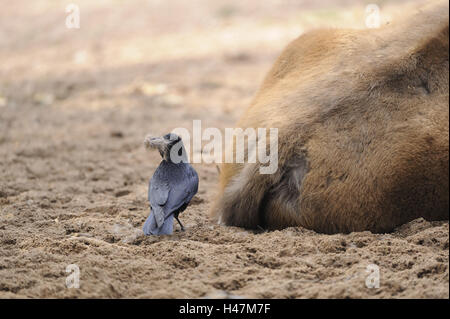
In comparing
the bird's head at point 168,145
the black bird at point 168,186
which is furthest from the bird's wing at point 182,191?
the bird's head at point 168,145

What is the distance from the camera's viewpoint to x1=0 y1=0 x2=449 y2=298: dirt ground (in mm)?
2561

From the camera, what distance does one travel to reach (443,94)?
9.60 ft

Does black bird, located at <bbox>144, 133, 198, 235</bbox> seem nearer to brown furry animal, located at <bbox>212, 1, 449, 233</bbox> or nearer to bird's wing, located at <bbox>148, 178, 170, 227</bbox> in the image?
bird's wing, located at <bbox>148, 178, 170, 227</bbox>

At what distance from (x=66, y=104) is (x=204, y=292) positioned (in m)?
5.00

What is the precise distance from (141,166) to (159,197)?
164 centimetres

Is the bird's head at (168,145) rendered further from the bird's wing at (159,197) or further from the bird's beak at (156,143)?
the bird's wing at (159,197)

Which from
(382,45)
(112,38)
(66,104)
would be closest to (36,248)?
(382,45)

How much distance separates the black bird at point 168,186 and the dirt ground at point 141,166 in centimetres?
9

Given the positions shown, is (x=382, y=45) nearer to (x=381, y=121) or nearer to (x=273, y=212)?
(x=381, y=121)

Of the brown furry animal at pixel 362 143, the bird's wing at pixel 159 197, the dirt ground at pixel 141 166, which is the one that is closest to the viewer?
the dirt ground at pixel 141 166

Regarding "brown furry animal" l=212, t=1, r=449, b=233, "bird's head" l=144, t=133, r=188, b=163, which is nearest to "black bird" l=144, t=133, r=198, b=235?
"bird's head" l=144, t=133, r=188, b=163

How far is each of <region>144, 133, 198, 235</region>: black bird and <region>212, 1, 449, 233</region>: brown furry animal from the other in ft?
0.71

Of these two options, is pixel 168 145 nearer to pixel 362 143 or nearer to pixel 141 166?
pixel 362 143

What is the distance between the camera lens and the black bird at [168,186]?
3.16 m
